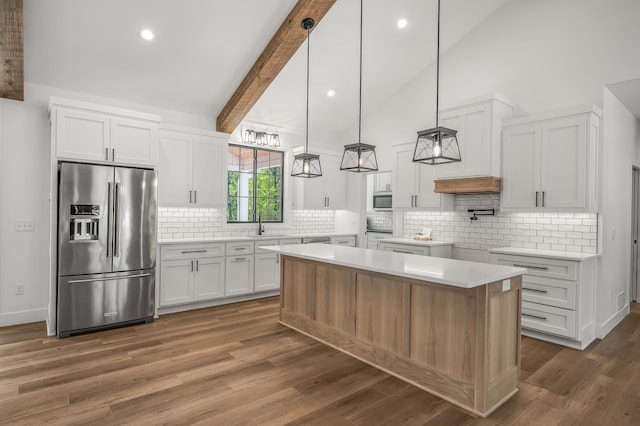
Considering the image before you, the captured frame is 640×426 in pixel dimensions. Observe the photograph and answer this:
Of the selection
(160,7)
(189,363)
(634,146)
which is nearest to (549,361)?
(189,363)

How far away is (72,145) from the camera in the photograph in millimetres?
4070

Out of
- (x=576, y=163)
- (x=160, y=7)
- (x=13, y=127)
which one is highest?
(x=160, y=7)

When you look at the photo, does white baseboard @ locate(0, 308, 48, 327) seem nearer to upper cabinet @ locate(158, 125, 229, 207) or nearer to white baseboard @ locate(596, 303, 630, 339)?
upper cabinet @ locate(158, 125, 229, 207)

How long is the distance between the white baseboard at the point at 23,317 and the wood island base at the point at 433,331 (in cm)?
345

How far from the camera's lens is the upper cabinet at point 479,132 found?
4.58 meters

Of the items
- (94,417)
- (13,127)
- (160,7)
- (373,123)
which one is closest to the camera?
(94,417)

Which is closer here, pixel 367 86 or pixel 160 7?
pixel 160 7

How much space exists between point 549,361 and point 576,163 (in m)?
2.11

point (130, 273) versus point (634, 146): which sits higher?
point (634, 146)

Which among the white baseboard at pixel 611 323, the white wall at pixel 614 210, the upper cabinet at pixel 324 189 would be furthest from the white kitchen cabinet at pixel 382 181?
the white baseboard at pixel 611 323

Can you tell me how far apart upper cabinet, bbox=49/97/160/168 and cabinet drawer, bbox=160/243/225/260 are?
111cm

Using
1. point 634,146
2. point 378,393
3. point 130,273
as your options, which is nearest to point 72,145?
point 130,273

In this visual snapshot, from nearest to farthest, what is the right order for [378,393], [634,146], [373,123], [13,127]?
[378,393], [13,127], [634,146], [373,123]

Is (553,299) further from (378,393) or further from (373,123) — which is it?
(373,123)
